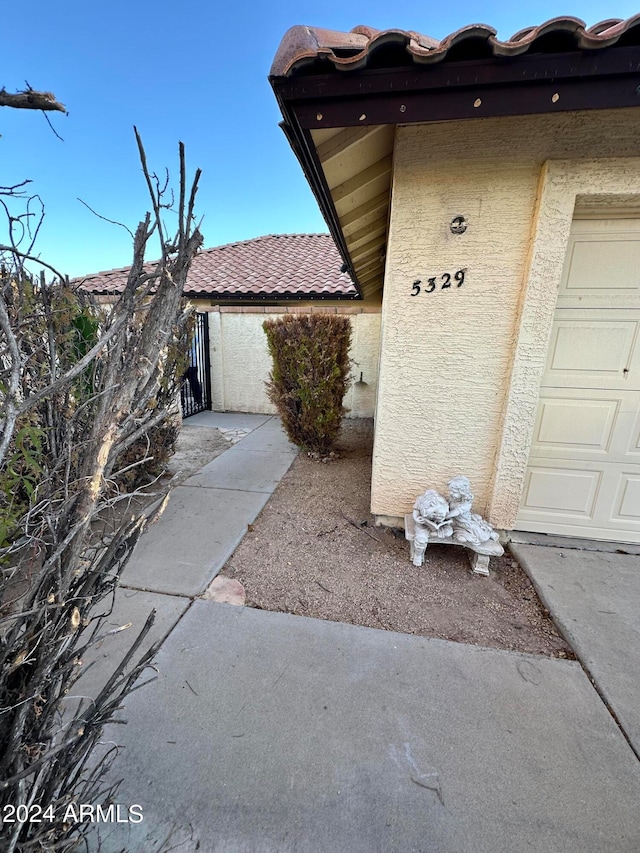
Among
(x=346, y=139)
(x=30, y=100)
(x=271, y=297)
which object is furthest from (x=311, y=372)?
(x=271, y=297)

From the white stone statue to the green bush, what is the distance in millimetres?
2671

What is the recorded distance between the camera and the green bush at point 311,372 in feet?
17.0

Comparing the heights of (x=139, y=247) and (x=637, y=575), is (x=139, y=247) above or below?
above

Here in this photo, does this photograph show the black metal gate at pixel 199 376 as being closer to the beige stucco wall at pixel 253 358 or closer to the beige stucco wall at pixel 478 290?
the beige stucco wall at pixel 253 358

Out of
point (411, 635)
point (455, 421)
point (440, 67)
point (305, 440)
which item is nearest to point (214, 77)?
point (440, 67)

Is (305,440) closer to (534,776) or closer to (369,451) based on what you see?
(369,451)

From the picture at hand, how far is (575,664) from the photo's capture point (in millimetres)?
2137

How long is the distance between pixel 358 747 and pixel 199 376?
858 cm

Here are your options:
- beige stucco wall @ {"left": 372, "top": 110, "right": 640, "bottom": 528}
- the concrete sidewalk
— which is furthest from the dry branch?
the concrete sidewalk

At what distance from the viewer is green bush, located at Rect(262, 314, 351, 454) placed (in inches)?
204

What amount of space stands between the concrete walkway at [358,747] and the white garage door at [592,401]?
1571 mm

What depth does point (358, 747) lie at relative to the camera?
66.1 inches

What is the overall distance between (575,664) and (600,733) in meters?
0.42

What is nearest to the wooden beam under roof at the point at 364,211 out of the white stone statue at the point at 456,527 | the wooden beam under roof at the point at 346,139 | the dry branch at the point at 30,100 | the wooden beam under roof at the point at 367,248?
the wooden beam under roof at the point at 367,248
